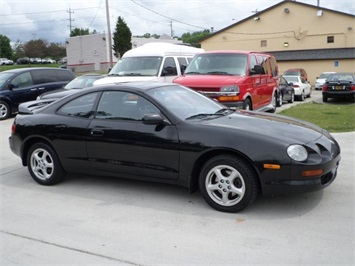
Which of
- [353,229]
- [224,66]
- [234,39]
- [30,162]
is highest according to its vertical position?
[234,39]

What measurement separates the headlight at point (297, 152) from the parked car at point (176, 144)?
0.01 meters

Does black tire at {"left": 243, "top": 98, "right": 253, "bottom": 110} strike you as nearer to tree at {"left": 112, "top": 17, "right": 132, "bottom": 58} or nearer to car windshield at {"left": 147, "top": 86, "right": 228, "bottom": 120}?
car windshield at {"left": 147, "top": 86, "right": 228, "bottom": 120}

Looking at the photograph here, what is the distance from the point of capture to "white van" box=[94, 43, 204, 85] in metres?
11.4

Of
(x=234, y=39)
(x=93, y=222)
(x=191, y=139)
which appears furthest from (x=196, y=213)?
(x=234, y=39)

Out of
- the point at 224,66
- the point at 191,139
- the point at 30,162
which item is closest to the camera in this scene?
the point at 191,139

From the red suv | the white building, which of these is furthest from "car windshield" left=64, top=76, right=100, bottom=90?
the white building

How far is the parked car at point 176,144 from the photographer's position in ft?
13.9

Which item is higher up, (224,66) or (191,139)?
(224,66)

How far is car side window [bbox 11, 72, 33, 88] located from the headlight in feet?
38.9

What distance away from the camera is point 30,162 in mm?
5742

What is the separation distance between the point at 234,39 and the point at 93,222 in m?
42.4

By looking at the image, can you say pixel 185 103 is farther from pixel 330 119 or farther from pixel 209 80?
pixel 330 119

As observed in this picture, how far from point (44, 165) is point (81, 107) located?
3.40 ft

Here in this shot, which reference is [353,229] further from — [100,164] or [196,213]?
[100,164]
